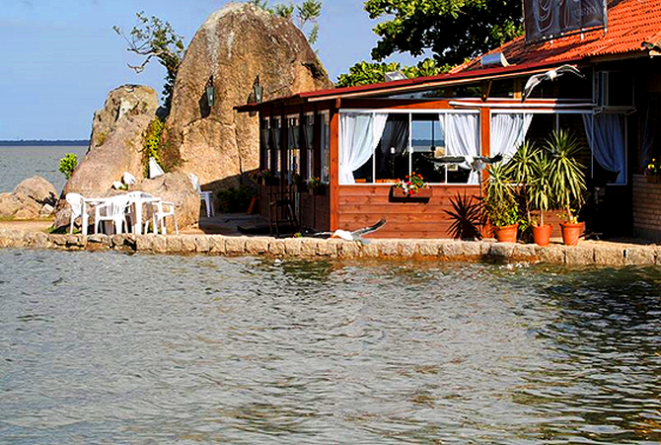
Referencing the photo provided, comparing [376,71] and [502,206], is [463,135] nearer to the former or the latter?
[502,206]

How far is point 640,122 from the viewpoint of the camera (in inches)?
841

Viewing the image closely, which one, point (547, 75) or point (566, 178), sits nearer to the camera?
point (547, 75)

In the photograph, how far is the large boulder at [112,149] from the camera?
86.2 feet

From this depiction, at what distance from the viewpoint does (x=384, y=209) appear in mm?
20719

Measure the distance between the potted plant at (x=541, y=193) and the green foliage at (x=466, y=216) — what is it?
0.99 meters

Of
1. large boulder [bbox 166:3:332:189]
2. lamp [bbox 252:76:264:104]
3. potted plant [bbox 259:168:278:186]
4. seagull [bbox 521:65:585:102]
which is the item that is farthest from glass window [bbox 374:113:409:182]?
large boulder [bbox 166:3:332:189]

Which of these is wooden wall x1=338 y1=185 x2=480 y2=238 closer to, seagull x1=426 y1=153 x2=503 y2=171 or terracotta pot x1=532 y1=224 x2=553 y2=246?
seagull x1=426 y1=153 x2=503 y2=171

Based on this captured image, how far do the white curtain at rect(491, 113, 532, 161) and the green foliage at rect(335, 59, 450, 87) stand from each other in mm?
Answer: 9736

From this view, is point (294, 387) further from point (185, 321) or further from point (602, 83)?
point (602, 83)

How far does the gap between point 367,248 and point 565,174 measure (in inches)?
152

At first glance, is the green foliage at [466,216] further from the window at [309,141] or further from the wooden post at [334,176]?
the window at [309,141]

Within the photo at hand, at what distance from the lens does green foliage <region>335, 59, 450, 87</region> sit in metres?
31.0

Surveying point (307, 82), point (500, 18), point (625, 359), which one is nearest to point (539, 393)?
point (625, 359)

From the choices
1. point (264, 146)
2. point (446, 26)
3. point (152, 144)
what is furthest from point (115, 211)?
point (446, 26)
